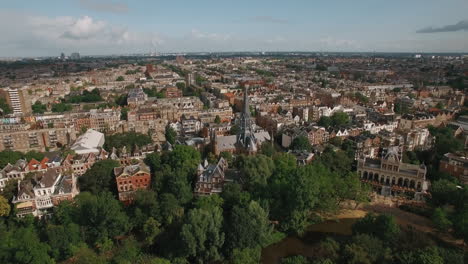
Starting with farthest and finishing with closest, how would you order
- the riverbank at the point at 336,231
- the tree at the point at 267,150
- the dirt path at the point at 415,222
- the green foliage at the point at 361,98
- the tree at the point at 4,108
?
the green foliage at the point at 361,98, the tree at the point at 4,108, the tree at the point at 267,150, the dirt path at the point at 415,222, the riverbank at the point at 336,231

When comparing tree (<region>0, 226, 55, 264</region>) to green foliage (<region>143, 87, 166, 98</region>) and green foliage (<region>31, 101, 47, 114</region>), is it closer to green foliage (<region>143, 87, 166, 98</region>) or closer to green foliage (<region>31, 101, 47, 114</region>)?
green foliage (<region>31, 101, 47, 114</region>)

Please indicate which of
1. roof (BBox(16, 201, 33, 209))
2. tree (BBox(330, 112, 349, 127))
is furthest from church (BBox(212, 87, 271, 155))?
roof (BBox(16, 201, 33, 209))

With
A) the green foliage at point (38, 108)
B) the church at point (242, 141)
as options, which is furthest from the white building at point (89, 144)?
the green foliage at point (38, 108)

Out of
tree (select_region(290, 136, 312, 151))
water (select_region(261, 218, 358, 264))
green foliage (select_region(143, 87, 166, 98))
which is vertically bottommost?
water (select_region(261, 218, 358, 264))

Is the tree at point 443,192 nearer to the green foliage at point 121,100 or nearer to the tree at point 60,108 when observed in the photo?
the green foliage at point 121,100

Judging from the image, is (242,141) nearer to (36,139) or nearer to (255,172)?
(255,172)

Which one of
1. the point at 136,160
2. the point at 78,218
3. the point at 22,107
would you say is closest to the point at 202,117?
the point at 136,160
